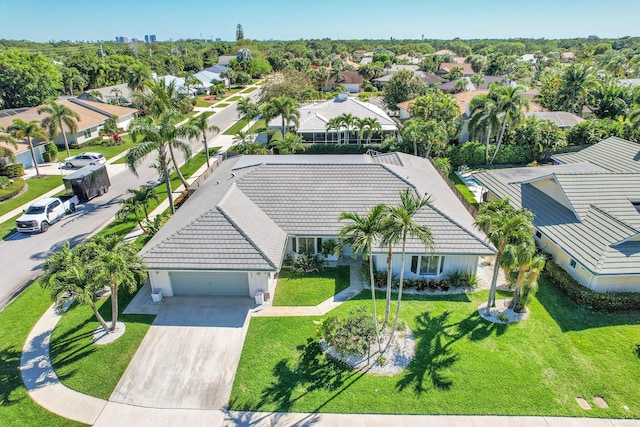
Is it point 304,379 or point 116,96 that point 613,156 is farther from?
point 116,96

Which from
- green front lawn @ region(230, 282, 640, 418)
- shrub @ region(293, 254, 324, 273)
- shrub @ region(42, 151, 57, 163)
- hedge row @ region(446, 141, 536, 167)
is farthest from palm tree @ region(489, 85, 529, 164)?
shrub @ region(42, 151, 57, 163)

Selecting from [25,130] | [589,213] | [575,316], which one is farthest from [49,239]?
Answer: [589,213]

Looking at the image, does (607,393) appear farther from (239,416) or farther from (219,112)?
(219,112)

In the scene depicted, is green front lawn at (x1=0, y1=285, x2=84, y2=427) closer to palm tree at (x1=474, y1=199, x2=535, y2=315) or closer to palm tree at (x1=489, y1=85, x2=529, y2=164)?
palm tree at (x1=474, y1=199, x2=535, y2=315)

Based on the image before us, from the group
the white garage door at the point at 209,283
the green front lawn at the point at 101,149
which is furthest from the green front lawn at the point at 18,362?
the green front lawn at the point at 101,149

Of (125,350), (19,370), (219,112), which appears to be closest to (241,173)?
(125,350)

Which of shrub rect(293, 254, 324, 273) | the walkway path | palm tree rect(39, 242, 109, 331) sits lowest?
the walkway path
